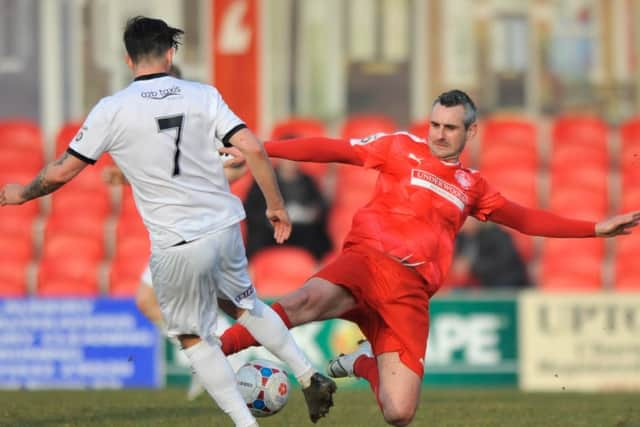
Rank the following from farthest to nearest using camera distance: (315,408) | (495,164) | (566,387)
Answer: (495,164)
(566,387)
(315,408)

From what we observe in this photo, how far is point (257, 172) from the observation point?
8.21 m

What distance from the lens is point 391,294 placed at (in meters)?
9.48

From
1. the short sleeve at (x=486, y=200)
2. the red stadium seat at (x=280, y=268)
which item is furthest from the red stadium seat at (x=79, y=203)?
the short sleeve at (x=486, y=200)

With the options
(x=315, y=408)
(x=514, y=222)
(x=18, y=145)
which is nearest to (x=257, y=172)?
(x=315, y=408)

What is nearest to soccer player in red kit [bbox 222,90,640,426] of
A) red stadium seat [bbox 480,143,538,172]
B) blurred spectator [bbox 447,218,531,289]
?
blurred spectator [bbox 447,218,531,289]

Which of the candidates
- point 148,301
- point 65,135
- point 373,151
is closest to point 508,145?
point 65,135

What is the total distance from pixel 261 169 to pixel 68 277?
997 centimetres

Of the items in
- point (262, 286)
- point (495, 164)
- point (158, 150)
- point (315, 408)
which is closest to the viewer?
point (158, 150)

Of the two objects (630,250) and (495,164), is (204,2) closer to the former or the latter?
(495,164)

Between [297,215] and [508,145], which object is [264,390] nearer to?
[297,215]

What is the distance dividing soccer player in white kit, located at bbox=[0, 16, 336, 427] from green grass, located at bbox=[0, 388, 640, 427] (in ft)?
5.33

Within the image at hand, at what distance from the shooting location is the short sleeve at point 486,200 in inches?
378

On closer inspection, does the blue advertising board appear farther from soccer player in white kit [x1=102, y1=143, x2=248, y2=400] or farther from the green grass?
the green grass

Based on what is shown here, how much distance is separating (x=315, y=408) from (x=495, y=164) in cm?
989
